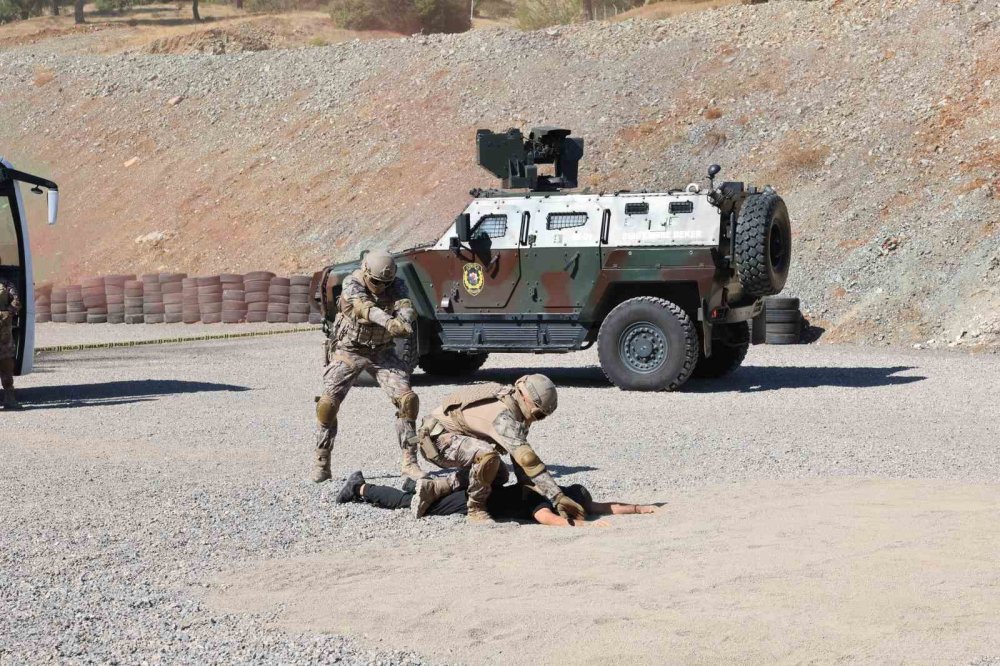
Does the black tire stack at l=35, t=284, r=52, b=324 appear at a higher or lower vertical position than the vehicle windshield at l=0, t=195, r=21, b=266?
lower

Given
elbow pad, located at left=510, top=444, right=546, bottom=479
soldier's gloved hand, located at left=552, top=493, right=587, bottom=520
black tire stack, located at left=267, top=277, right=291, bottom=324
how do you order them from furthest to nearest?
black tire stack, located at left=267, top=277, right=291, bottom=324
soldier's gloved hand, located at left=552, top=493, right=587, bottom=520
elbow pad, located at left=510, top=444, right=546, bottom=479

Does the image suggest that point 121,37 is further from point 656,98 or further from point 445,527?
point 445,527

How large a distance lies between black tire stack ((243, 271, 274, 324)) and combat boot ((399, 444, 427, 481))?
69.0 ft

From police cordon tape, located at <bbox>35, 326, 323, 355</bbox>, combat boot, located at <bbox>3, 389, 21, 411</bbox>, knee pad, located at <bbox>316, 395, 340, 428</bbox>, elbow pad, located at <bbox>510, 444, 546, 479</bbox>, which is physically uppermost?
elbow pad, located at <bbox>510, 444, 546, 479</bbox>

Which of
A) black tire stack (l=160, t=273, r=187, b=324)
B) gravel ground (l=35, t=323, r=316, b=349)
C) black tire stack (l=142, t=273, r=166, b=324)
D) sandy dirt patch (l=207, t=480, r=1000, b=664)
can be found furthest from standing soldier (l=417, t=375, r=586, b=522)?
black tire stack (l=142, t=273, r=166, b=324)

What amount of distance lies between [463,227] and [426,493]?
27.2 ft

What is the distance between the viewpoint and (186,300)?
31000 mm

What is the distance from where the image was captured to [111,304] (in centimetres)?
3167

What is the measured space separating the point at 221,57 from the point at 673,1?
52.0ft

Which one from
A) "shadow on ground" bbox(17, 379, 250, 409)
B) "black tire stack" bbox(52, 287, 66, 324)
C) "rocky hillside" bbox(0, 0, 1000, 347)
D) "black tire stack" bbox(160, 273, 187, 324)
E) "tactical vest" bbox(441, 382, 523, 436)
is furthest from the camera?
"black tire stack" bbox(52, 287, 66, 324)

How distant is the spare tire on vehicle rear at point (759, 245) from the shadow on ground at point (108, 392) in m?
6.13

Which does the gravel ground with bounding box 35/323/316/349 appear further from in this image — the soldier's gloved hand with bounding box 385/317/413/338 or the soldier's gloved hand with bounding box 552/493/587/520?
the soldier's gloved hand with bounding box 552/493/587/520

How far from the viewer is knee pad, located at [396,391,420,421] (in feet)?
32.3

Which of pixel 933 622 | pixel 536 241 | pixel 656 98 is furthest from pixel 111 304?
pixel 933 622
